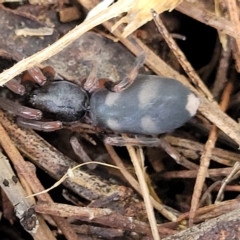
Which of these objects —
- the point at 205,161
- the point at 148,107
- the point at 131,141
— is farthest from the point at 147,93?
the point at 205,161

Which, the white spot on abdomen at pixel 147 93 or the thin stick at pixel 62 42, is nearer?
the thin stick at pixel 62 42

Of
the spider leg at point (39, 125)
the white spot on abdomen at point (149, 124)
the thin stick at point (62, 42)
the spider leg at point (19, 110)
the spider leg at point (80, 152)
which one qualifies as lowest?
the white spot on abdomen at point (149, 124)

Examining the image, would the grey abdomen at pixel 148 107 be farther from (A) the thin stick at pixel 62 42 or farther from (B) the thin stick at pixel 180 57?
(A) the thin stick at pixel 62 42

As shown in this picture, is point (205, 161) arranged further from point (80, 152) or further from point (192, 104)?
point (80, 152)

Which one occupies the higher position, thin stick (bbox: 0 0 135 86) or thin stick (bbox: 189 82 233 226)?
thin stick (bbox: 0 0 135 86)

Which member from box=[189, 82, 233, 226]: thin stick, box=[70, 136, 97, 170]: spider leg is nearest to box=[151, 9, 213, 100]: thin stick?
box=[189, 82, 233, 226]: thin stick

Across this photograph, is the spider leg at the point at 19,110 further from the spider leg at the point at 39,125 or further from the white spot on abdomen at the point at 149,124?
the white spot on abdomen at the point at 149,124

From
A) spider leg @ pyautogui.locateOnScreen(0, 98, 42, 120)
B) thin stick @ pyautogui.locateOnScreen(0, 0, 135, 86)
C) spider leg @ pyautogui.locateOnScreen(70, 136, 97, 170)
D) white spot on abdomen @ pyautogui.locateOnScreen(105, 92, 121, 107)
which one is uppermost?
thin stick @ pyautogui.locateOnScreen(0, 0, 135, 86)

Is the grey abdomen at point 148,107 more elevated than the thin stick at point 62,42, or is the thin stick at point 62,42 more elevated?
the thin stick at point 62,42

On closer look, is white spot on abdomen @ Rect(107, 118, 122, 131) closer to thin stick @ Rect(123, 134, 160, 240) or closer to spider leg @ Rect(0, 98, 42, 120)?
thin stick @ Rect(123, 134, 160, 240)

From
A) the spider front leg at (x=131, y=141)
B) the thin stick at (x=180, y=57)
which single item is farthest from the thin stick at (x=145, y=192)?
the thin stick at (x=180, y=57)
